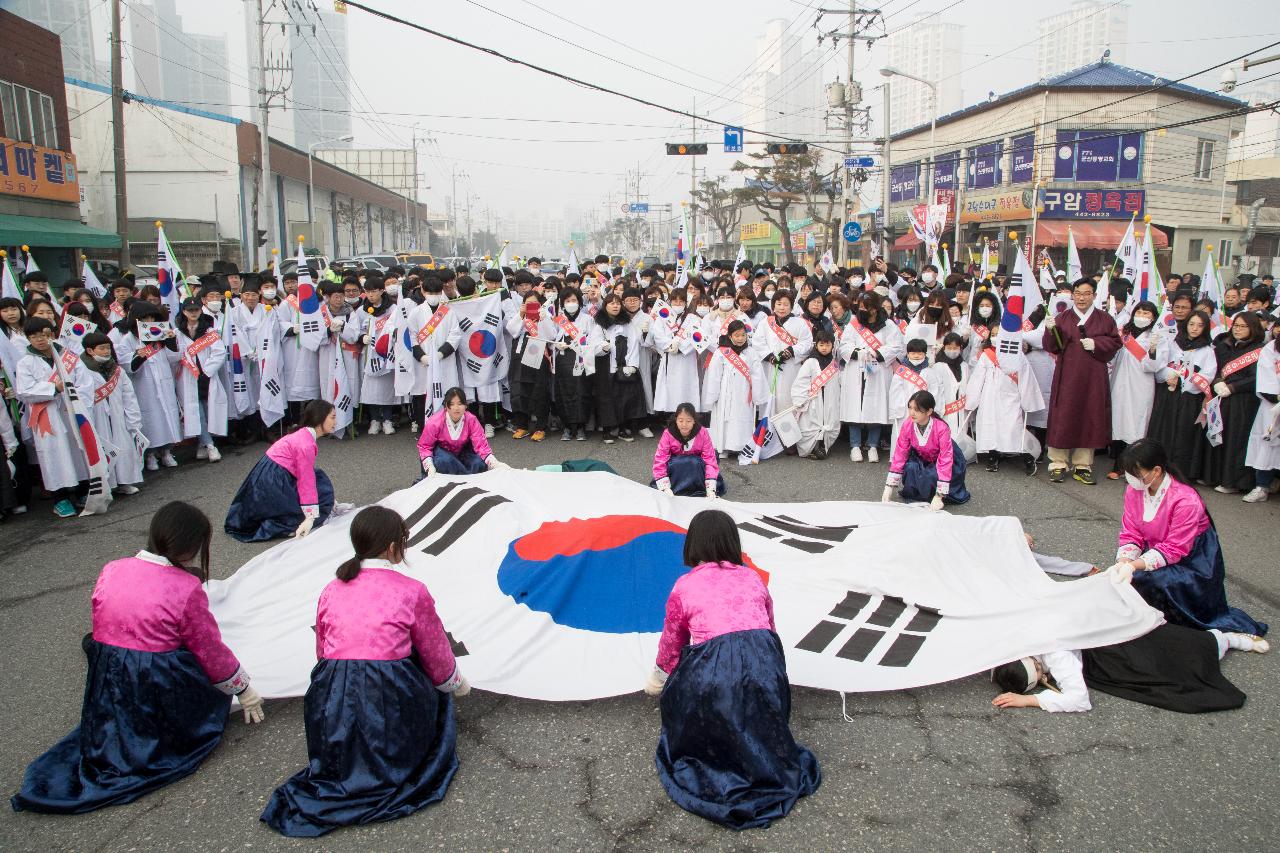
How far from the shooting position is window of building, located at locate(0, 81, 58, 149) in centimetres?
1923

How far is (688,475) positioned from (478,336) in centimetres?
406

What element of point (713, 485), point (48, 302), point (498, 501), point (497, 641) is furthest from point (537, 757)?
point (48, 302)

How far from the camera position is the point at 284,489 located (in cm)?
646

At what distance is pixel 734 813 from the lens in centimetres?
323

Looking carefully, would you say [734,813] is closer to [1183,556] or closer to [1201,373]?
[1183,556]

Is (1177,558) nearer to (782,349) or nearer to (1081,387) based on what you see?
(1081,387)

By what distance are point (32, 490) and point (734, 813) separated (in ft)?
25.0

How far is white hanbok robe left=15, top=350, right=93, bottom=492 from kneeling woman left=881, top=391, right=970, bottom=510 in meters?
6.62

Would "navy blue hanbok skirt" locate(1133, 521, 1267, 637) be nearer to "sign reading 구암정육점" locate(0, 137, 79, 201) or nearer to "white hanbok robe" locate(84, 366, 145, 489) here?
"white hanbok robe" locate(84, 366, 145, 489)

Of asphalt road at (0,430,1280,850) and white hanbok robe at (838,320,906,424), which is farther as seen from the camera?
white hanbok robe at (838,320,906,424)

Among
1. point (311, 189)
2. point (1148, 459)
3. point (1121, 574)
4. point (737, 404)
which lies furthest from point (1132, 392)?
point (311, 189)

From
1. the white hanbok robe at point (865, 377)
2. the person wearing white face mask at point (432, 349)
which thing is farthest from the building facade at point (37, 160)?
the white hanbok robe at point (865, 377)

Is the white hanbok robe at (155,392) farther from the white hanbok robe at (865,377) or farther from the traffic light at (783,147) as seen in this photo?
the traffic light at (783,147)

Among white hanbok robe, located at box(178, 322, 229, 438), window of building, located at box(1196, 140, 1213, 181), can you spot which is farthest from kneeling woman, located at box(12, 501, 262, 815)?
window of building, located at box(1196, 140, 1213, 181)
